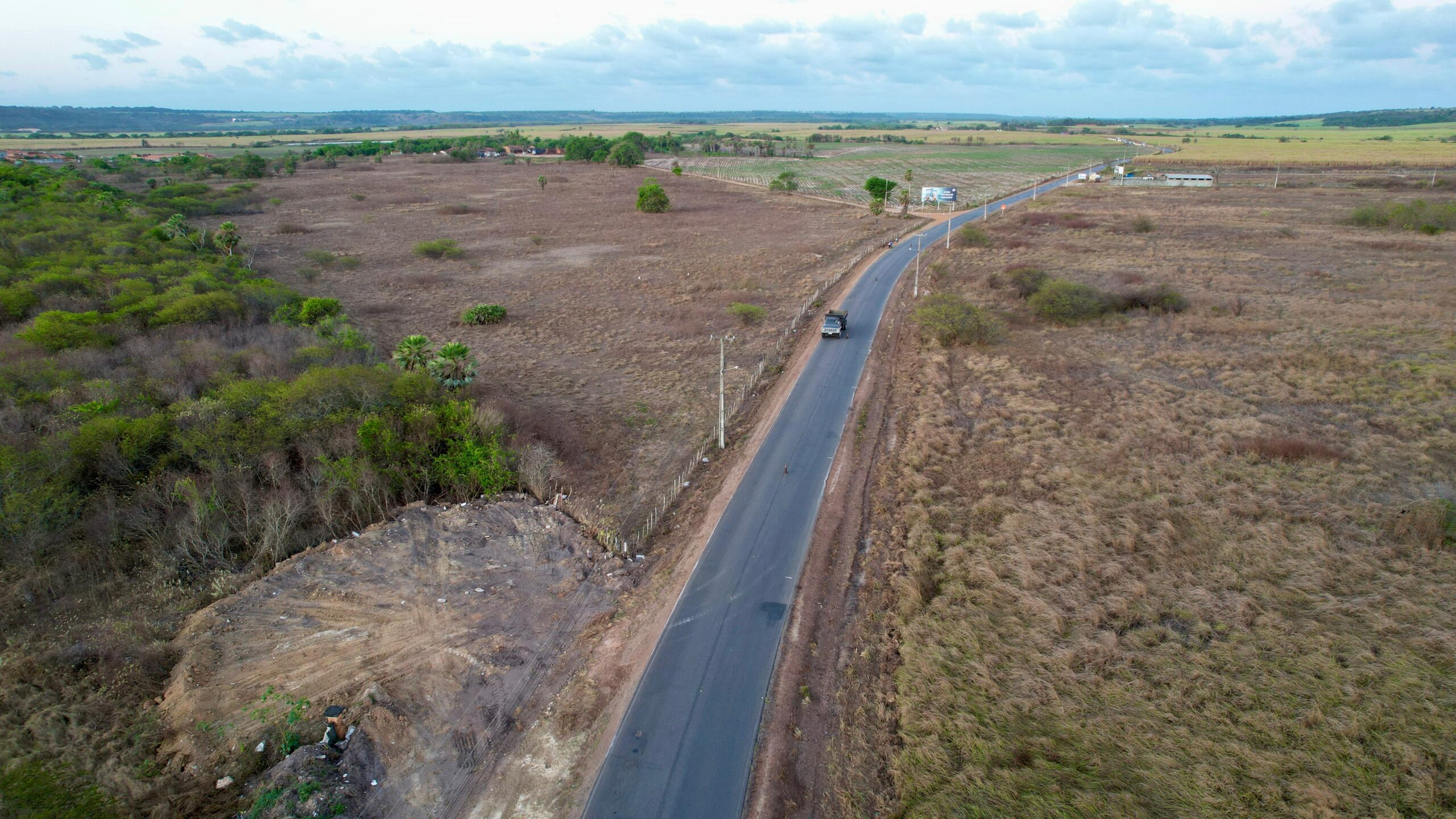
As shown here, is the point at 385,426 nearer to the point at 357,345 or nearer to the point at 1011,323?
the point at 357,345

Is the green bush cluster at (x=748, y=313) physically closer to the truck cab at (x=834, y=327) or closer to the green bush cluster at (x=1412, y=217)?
the truck cab at (x=834, y=327)

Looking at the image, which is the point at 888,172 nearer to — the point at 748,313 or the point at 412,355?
the point at 748,313

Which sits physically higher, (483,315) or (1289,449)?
(483,315)

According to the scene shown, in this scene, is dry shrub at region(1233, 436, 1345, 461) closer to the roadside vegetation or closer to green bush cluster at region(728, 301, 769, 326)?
green bush cluster at region(728, 301, 769, 326)

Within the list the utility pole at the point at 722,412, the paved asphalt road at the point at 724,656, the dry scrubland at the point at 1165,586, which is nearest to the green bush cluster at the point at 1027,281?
the dry scrubland at the point at 1165,586

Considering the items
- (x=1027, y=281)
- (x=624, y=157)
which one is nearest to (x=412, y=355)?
(x=1027, y=281)

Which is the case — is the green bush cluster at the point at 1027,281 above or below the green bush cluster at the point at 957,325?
above

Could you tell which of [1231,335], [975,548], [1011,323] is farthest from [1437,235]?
[975,548]

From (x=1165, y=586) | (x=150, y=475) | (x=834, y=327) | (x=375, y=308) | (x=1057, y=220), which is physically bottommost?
(x=1165, y=586)
